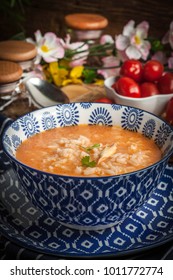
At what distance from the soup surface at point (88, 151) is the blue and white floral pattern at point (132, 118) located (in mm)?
18

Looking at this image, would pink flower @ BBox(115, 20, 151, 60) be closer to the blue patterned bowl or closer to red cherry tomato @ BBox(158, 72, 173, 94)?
red cherry tomato @ BBox(158, 72, 173, 94)

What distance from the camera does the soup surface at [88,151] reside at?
138 cm

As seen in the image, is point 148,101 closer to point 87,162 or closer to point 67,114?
point 67,114

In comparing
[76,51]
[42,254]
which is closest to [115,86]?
[76,51]

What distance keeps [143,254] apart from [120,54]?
5.29 feet

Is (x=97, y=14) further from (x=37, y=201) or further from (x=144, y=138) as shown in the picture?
(x=37, y=201)

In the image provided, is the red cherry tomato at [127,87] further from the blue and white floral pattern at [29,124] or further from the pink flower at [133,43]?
the blue and white floral pattern at [29,124]

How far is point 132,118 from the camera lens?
165cm

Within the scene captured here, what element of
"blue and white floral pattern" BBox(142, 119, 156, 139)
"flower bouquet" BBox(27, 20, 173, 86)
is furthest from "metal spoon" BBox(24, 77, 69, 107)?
"blue and white floral pattern" BBox(142, 119, 156, 139)

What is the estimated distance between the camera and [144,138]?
1.61 m

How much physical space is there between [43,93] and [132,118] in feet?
2.97

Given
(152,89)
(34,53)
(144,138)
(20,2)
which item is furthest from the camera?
(20,2)

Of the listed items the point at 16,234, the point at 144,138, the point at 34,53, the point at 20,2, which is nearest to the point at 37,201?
the point at 16,234

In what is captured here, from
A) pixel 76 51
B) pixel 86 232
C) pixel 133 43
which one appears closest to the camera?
pixel 86 232
